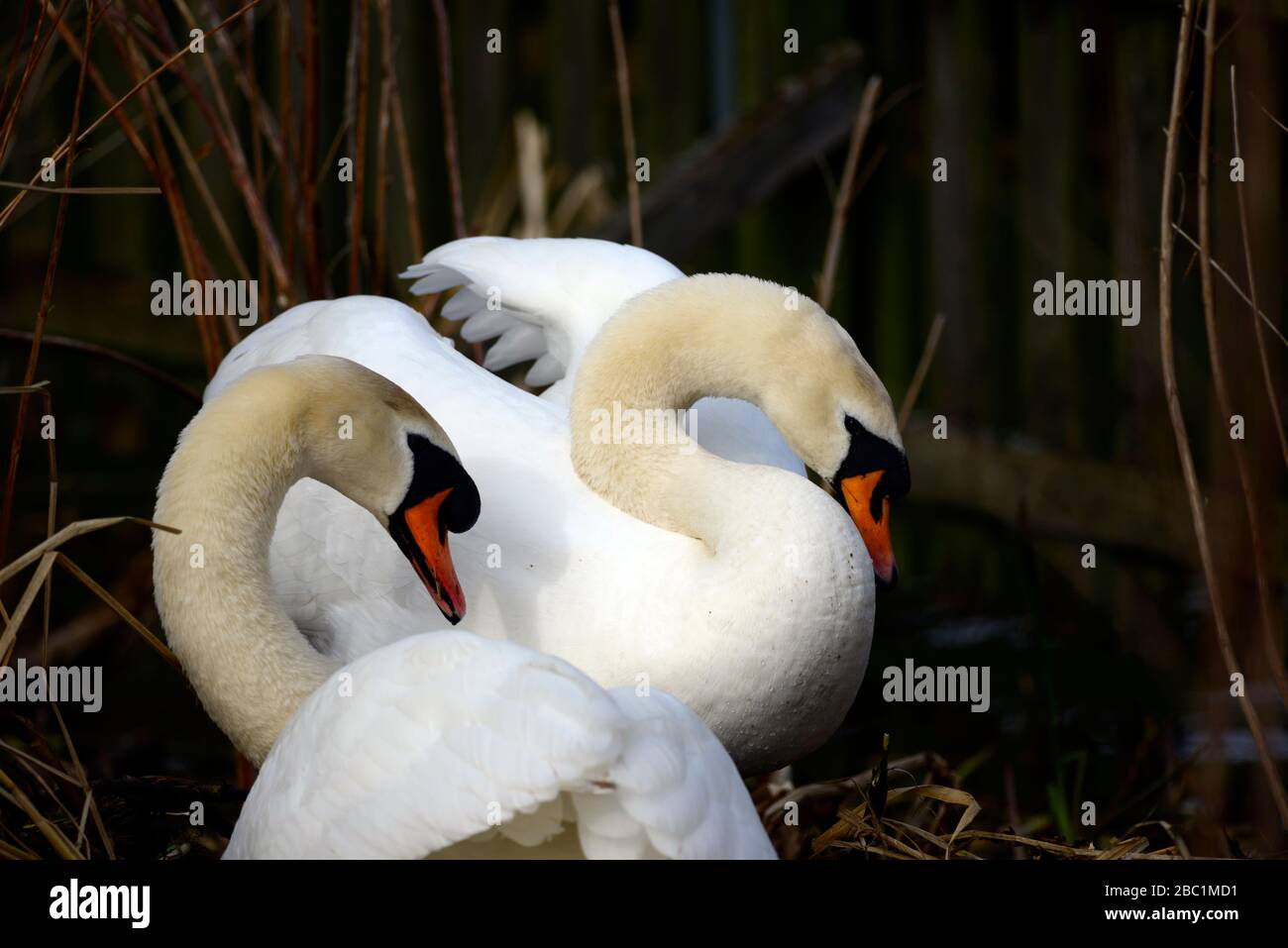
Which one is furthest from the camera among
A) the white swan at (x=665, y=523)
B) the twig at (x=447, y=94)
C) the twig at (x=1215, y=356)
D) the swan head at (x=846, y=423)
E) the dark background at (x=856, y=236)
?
the dark background at (x=856, y=236)

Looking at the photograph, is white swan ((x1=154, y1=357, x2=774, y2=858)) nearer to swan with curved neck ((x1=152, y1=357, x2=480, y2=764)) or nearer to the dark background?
swan with curved neck ((x1=152, y1=357, x2=480, y2=764))

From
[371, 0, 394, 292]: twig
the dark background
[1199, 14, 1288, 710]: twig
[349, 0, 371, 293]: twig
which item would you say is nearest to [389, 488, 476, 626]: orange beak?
[349, 0, 371, 293]: twig

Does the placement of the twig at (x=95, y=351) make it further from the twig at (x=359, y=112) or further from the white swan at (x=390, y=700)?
the twig at (x=359, y=112)

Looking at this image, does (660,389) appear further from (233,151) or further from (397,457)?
(233,151)

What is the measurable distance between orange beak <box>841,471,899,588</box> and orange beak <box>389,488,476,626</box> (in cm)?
74

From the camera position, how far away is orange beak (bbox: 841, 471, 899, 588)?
3.20 meters

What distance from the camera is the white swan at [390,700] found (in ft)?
7.27

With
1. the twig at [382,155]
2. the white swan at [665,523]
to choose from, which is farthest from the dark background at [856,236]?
the white swan at [665,523]

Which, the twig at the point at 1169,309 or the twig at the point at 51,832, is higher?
the twig at the point at 1169,309

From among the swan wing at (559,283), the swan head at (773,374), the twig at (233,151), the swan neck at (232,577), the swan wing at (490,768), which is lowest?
the swan wing at (490,768)

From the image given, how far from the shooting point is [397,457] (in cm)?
307

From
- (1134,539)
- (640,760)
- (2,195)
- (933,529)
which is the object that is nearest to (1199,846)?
(640,760)

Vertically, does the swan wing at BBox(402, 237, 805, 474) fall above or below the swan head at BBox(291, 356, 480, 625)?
above
